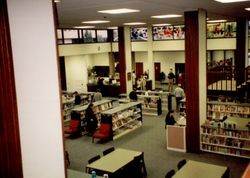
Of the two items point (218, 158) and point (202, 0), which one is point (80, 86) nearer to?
point (218, 158)

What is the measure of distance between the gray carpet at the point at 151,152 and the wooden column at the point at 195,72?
2.58ft

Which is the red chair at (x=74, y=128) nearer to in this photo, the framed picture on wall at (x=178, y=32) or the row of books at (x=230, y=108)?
the row of books at (x=230, y=108)

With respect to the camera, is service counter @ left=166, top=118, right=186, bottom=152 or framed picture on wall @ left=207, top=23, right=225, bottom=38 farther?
framed picture on wall @ left=207, top=23, right=225, bottom=38

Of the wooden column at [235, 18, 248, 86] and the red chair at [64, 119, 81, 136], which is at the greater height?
the wooden column at [235, 18, 248, 86]

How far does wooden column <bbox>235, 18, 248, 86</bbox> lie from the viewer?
56.0 ft

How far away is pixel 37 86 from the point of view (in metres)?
2.79

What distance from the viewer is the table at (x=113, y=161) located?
7668 mm

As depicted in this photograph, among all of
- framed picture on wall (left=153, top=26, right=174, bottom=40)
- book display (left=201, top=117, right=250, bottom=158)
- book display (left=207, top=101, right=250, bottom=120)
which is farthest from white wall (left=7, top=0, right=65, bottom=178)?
framed picture on wall (left=153, top=26, right=174, bottom=40)

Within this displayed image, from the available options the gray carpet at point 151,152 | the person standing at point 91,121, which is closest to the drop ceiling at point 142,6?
the person standing at point 91,121

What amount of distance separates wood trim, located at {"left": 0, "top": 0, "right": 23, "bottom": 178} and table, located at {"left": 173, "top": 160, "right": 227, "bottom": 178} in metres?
4.96

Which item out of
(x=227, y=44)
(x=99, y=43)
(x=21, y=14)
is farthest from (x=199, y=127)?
(x=99, y=43)

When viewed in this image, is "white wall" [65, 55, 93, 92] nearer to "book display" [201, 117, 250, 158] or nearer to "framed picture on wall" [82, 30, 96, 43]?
"framed picture on wall" [82, 30, 96, 43]

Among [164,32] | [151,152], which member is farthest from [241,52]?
[151,152]

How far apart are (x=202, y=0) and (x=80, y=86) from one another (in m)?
15.6
